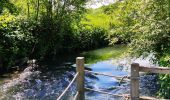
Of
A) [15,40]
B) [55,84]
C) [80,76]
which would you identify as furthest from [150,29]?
[15,40]

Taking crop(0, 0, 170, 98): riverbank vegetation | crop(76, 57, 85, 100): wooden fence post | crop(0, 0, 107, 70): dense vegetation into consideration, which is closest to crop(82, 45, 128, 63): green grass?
crop(0, 0, 170, 98): riverbank vegetation

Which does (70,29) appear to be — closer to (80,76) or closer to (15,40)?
(15,40)

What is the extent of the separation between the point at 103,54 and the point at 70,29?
3.26 metres

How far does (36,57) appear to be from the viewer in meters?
25.9

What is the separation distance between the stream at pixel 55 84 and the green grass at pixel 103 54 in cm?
386

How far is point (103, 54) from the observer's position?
29.2 metres

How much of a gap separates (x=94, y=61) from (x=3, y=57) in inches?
262

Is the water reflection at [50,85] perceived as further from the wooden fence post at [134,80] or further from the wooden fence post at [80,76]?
the wooden fence post at [134,80]

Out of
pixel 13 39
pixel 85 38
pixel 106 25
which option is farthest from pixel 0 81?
pixel 106 25

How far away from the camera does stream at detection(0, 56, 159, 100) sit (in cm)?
1653

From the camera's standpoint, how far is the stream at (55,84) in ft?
54.2

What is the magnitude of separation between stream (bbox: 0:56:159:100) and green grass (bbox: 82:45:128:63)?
3859mm

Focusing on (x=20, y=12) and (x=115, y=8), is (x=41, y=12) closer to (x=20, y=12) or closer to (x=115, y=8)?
(x=20, y=12)

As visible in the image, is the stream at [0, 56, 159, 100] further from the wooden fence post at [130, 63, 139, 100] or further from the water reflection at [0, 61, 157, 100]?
the wooden fence post at [130, 63, 139, 100]
